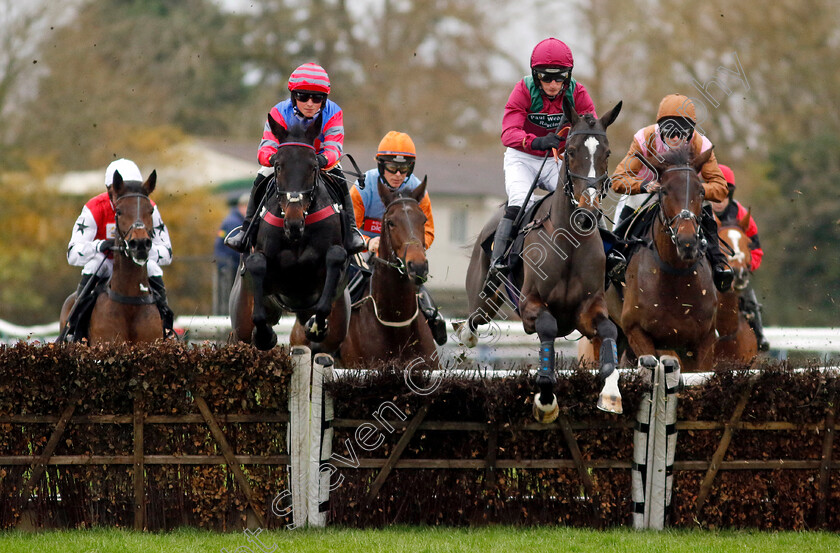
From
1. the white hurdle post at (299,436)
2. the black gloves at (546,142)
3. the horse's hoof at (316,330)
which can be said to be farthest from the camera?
the black gloves at (546,142)

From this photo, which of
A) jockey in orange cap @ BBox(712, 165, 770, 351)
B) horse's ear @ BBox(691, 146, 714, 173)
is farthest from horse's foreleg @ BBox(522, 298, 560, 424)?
A: jockey in orange cap @ BBox(712, 165, 770, 351)

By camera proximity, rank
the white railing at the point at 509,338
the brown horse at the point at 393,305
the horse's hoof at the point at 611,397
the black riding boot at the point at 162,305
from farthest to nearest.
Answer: the white railing at the point at 509,338 < the black riding boot at the point at 162,305 < the brown horse at the point at 393,305 < the horse's hoof at the point at 611,397

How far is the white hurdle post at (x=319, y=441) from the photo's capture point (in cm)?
591

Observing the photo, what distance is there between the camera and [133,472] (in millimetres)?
5859

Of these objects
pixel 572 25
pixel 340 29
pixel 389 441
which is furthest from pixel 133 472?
pixel 340 29

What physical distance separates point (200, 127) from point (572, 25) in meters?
11.9

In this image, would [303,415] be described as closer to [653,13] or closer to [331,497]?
[331,497]

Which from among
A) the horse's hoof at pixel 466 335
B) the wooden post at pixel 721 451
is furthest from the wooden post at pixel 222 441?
the wooden post at pixel 721 451

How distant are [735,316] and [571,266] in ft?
9.40

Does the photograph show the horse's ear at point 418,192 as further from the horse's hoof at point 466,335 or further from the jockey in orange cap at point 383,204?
the horse's hoof at point 466,335

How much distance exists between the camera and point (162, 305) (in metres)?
8.19

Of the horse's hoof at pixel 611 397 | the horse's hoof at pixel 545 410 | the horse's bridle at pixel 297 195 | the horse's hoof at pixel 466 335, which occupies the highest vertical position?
the horse's bridle at pixel 297 195

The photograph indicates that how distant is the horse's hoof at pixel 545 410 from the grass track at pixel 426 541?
615mm

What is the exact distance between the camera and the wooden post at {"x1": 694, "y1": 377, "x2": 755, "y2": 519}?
6043 millimetres
